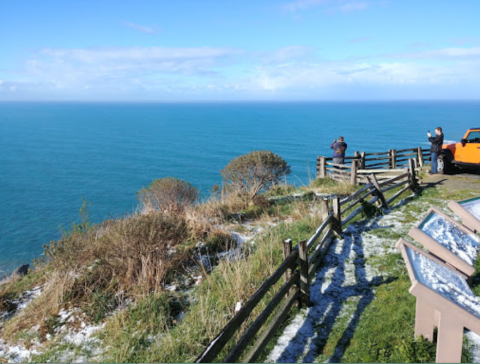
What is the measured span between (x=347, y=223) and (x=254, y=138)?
244ft

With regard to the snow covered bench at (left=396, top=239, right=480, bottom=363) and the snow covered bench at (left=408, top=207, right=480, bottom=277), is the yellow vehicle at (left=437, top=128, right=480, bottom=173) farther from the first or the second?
the snow covered bench at (left=396, top=239, right=480, bottom=363)

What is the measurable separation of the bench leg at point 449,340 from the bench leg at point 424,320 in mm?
815

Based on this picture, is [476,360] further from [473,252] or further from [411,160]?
[411,160]

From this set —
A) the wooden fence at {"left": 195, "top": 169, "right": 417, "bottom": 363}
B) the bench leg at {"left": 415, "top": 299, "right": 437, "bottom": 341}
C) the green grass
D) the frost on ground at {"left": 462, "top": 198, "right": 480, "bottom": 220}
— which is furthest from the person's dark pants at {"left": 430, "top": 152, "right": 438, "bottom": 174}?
the bench leg at {"left": 415, "top": 299, "right": 437, "bottom": 341}

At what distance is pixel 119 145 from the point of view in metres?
74.0

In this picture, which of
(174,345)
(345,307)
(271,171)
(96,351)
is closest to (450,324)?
(345,307)

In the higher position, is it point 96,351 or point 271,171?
point 271,171

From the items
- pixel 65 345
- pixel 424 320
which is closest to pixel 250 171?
pixel 65 345

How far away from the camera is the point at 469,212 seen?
4.59 m

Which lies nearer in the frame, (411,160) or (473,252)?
(473,252)

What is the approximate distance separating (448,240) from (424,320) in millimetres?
971

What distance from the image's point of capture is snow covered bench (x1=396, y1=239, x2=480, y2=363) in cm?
305

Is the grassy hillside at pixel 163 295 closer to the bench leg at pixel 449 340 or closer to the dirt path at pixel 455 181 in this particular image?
the bench leg at pixel 449 340

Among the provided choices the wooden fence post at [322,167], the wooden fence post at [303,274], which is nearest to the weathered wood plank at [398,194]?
the wooden fence post at [322,167]
